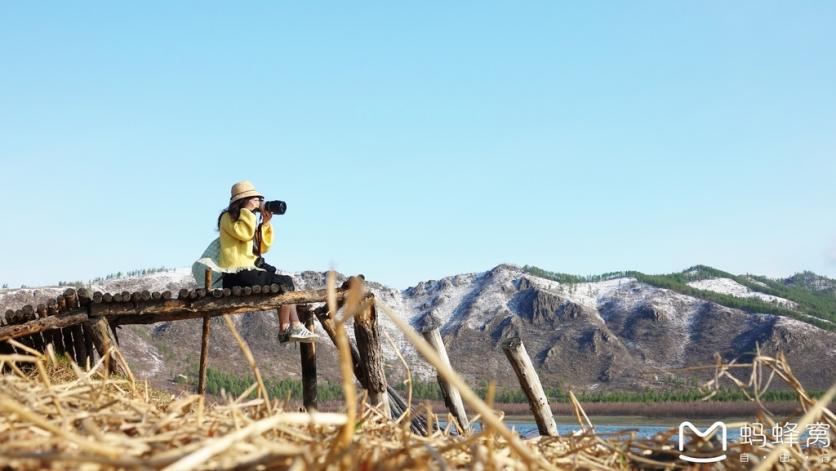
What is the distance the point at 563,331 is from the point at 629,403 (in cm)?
2224

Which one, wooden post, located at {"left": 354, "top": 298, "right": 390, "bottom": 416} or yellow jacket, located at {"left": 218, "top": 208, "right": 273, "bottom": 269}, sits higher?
yellow jacket, located at {"left": 218, "top": 208, "right": 273, "bottom": 269}

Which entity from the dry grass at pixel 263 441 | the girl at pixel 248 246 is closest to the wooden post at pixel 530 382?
the girl at pixel 248 246

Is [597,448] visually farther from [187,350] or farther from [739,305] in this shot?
[739,305]

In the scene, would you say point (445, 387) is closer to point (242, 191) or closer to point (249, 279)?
point (249, 279)

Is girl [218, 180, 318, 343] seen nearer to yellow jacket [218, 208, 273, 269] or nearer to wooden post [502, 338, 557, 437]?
yellow jacket [218, 208, 273, 269]

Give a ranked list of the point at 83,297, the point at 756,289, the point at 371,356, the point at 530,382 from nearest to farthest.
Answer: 1. the point at 530,382
2. the point at 83,297
3. the point at 371,356
4. the point at 756,289

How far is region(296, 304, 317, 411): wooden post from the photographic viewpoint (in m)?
10.4

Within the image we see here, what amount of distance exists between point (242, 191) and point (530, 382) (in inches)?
145

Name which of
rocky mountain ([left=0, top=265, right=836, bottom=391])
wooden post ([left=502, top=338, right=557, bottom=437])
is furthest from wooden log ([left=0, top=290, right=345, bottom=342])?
rocky mountain ([left=0, top=265, right=836, bottom=391])

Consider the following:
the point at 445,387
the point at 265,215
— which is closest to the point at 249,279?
the point at 265,215

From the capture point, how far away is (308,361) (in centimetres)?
1060

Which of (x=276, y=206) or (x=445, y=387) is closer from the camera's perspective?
(x=276, y=206)

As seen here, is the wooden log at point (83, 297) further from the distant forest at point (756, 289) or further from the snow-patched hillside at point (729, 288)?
the snow-patched hillside at point (729, 288)

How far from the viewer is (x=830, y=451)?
84.6 inches
